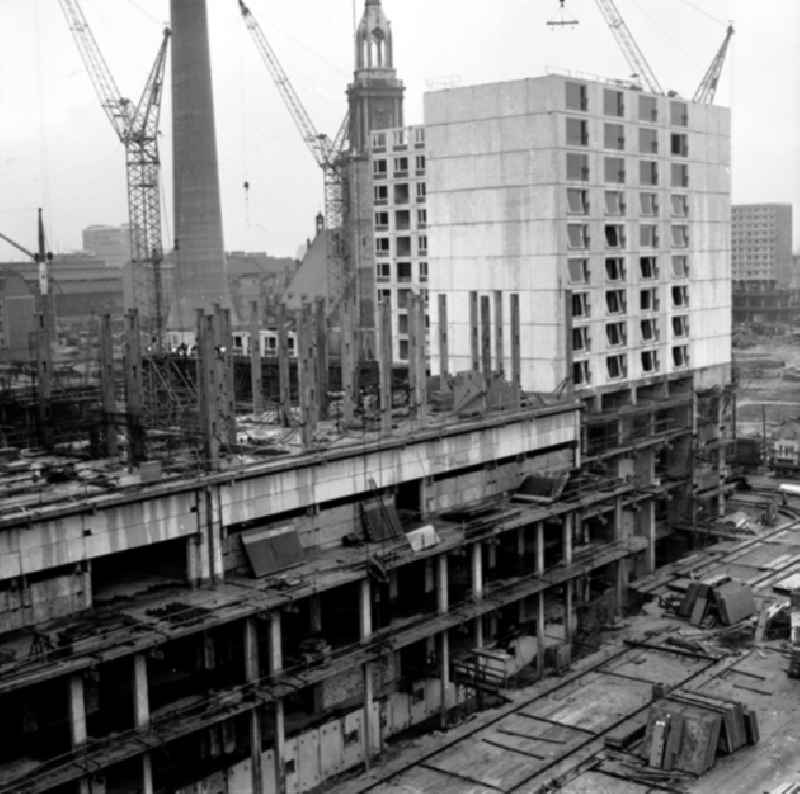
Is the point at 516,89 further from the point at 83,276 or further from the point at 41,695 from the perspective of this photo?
the point at 83,276

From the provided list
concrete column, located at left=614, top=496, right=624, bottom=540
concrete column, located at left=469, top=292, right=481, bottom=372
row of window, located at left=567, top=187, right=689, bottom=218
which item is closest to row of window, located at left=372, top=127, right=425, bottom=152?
row of window, located at left=567, top=187, right=689, bottom=218

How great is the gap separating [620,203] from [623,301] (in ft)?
12.7

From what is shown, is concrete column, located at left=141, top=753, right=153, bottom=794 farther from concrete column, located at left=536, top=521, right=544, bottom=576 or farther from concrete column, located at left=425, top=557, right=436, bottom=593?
concrete column, located at left=536, top=521, right=544, bottom=576

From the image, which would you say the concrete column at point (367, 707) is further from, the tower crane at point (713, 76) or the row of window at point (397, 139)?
the tower crane at point (713, 76)

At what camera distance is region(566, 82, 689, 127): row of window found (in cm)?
4356

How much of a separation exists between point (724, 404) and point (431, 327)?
52.8 feet

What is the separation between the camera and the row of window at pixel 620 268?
145 feet

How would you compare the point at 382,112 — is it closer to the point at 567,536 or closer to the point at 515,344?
the point at 515,344

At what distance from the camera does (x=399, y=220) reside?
76625 millimetres

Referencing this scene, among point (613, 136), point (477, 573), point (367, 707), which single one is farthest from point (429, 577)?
point (613, 136)

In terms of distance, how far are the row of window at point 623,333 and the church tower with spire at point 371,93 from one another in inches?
2768

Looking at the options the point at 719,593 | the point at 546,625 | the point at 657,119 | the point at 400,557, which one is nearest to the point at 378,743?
the point at 400,557

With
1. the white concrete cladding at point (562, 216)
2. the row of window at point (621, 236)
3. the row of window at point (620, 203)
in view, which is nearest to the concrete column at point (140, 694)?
the white concrete cladding at point (562, 216)

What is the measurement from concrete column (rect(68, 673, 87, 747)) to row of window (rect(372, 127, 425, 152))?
54.8 m
